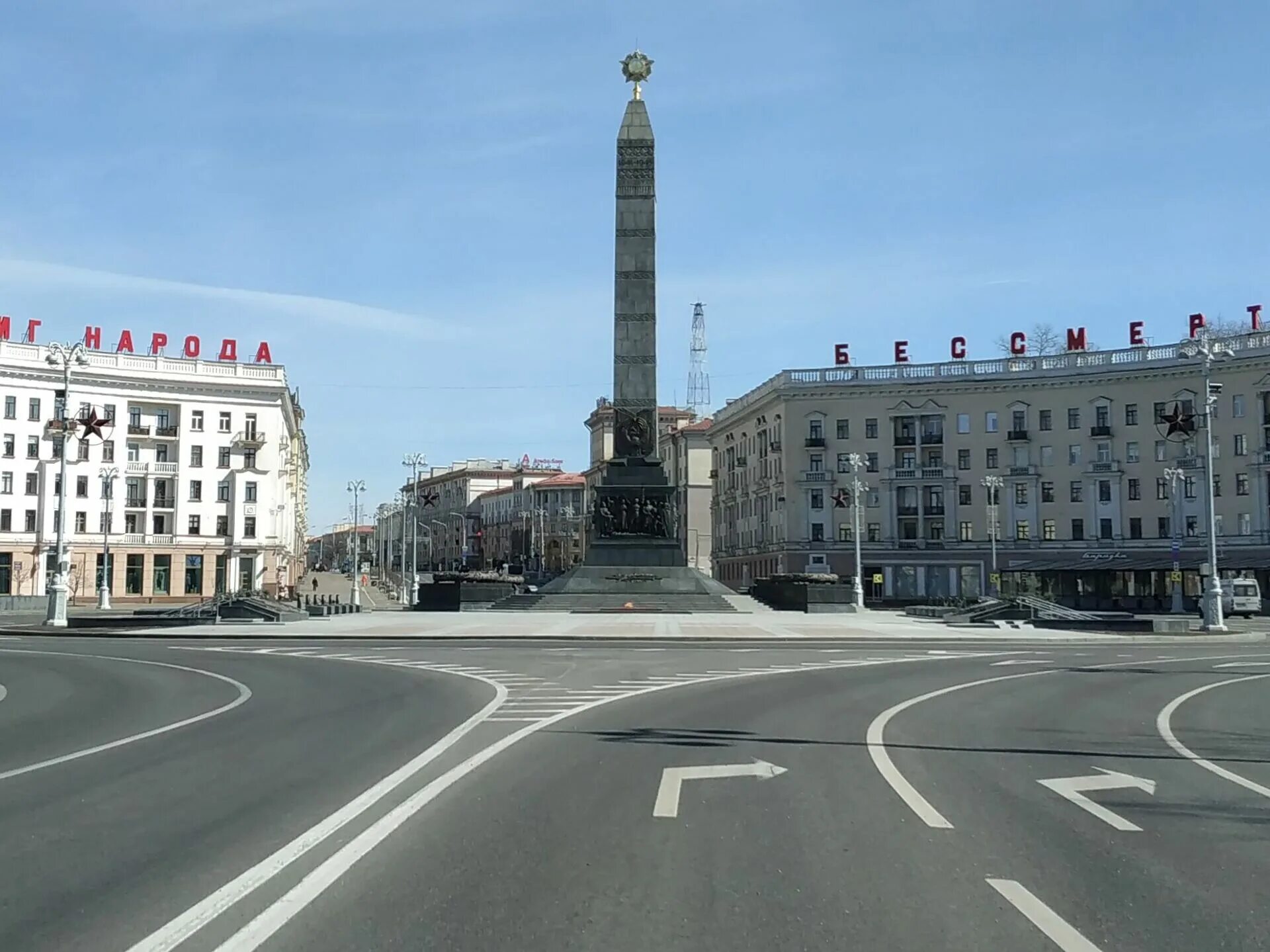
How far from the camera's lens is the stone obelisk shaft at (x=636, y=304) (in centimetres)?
5650

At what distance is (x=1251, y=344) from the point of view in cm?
8119

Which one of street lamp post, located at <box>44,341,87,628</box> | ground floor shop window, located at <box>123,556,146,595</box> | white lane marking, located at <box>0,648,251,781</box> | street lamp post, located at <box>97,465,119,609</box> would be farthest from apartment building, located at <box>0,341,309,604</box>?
white lane marking, located at <box>0,648,251,781</box>

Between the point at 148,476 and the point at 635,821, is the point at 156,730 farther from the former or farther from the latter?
the point at 148,476

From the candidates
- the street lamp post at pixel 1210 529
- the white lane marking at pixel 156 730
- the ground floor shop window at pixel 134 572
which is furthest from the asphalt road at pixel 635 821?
Result: the ground floor shop window at pixel 134 572

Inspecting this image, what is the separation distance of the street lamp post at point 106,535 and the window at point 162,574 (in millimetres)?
3169

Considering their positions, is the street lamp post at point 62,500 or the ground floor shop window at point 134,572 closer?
the street lamp post at point 62,500

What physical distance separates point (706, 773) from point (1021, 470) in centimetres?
8569

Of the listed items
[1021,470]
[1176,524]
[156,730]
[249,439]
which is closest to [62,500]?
[156,730]

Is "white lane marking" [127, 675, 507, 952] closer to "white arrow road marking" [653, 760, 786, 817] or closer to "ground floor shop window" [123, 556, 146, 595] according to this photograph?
"white arrow road marking" [653, 760, 786, 817]

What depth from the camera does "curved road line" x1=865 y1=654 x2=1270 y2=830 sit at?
9117mm

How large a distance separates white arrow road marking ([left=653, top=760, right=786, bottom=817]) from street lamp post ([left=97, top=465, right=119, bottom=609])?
63.7m

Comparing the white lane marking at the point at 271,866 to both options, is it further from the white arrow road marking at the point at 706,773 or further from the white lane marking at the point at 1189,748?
the white lane marking at the point at 1189,748

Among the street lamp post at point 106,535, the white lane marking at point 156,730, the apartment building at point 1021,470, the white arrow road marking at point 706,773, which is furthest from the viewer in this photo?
the apartment building at point 1021,470

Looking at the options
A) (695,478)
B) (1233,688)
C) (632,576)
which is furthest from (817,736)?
(695,478)
